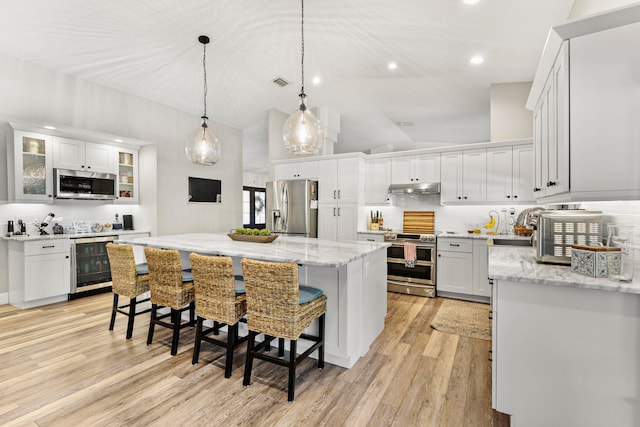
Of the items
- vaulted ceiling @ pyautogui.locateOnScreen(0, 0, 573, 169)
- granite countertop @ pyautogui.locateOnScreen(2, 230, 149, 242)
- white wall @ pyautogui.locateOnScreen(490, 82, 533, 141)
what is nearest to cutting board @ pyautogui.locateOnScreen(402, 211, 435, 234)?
white wall @ pyautogui.locateOnScreen(490, 82, 533, 141)

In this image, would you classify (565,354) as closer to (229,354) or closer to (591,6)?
(229,354)

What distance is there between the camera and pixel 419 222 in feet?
17.2

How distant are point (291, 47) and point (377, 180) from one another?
257 cm

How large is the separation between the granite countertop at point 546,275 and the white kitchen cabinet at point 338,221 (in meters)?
3.12

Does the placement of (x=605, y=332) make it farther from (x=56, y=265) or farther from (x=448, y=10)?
(x=56, y=265)

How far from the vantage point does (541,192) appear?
2.40 m

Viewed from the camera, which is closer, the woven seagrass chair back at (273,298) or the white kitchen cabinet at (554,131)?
the white kitchen cabinet at (554,131)

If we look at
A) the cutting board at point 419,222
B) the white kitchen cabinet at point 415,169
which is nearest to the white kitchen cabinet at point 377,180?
the white kitchen cabinet at point 415,169

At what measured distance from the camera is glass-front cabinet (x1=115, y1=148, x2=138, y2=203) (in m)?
5.08

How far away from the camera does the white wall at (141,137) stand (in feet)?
13.3

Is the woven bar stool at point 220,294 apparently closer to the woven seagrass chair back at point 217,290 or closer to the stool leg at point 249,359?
the woven seagrass chair back at point 217,290

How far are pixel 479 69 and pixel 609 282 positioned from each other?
337cm

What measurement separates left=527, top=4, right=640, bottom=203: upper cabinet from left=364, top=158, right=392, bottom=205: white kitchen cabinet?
3.47 meters

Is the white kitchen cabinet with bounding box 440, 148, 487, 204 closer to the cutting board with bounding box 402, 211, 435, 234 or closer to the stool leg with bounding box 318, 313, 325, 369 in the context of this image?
the cutting board with bounding box 402, 211, 435, 234
